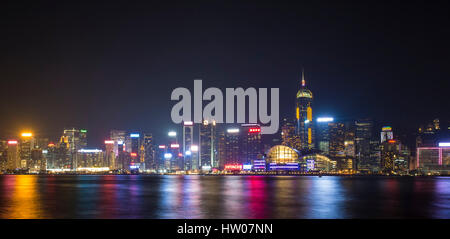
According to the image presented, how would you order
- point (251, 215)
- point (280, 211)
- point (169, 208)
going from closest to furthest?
point (251, 215)
point (280, 211)
point (169, 208)

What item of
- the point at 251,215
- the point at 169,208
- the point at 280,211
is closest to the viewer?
the point at 251,215

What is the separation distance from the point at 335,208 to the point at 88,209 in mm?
25721
